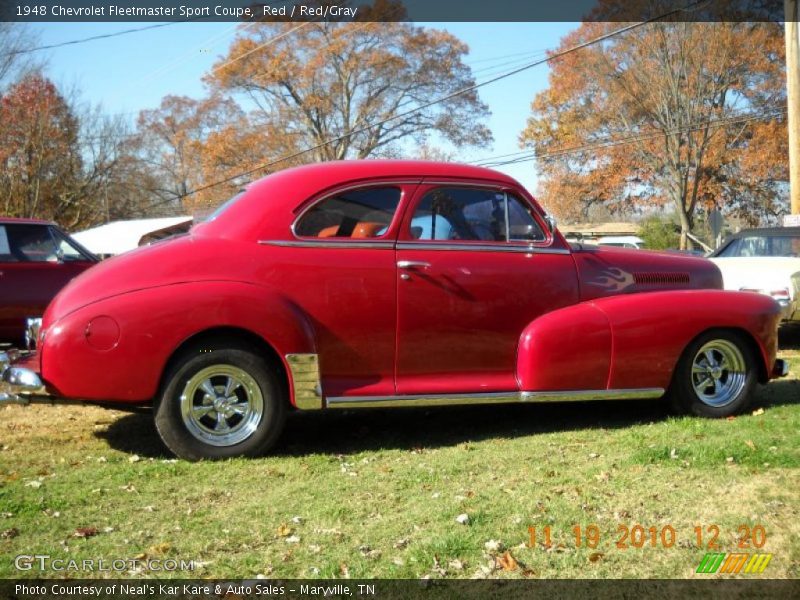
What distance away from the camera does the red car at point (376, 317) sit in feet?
16.2

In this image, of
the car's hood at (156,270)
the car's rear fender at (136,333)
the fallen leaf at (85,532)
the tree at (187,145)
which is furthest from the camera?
the tree at (187,145)

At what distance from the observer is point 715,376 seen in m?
6.26

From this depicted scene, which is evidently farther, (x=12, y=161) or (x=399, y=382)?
(x=12, y=161)

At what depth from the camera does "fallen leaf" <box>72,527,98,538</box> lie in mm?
3807

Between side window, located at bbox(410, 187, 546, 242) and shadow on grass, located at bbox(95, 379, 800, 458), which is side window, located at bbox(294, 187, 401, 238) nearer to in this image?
side window, located at bbox(410, 187, 546, 242)

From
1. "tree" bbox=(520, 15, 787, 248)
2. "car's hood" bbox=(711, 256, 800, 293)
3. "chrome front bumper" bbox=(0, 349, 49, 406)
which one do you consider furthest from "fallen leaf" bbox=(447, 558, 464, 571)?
"tree" bbox=(520, 15, 787, 248)

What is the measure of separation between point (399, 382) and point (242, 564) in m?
2.07

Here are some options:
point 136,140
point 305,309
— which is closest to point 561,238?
point 305,309

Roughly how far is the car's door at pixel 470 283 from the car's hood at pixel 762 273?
4920mm

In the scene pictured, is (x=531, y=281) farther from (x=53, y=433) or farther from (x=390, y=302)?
(x=53, y=433)

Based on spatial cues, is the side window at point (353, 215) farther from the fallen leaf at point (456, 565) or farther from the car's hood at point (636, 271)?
the fallen leaf at point (456, 565)

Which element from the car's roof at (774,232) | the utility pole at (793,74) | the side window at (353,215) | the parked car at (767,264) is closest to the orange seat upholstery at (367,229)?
the side window at (353,215)

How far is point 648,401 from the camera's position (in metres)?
6.84

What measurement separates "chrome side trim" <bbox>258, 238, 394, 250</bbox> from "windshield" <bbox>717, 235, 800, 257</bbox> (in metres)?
8.07
